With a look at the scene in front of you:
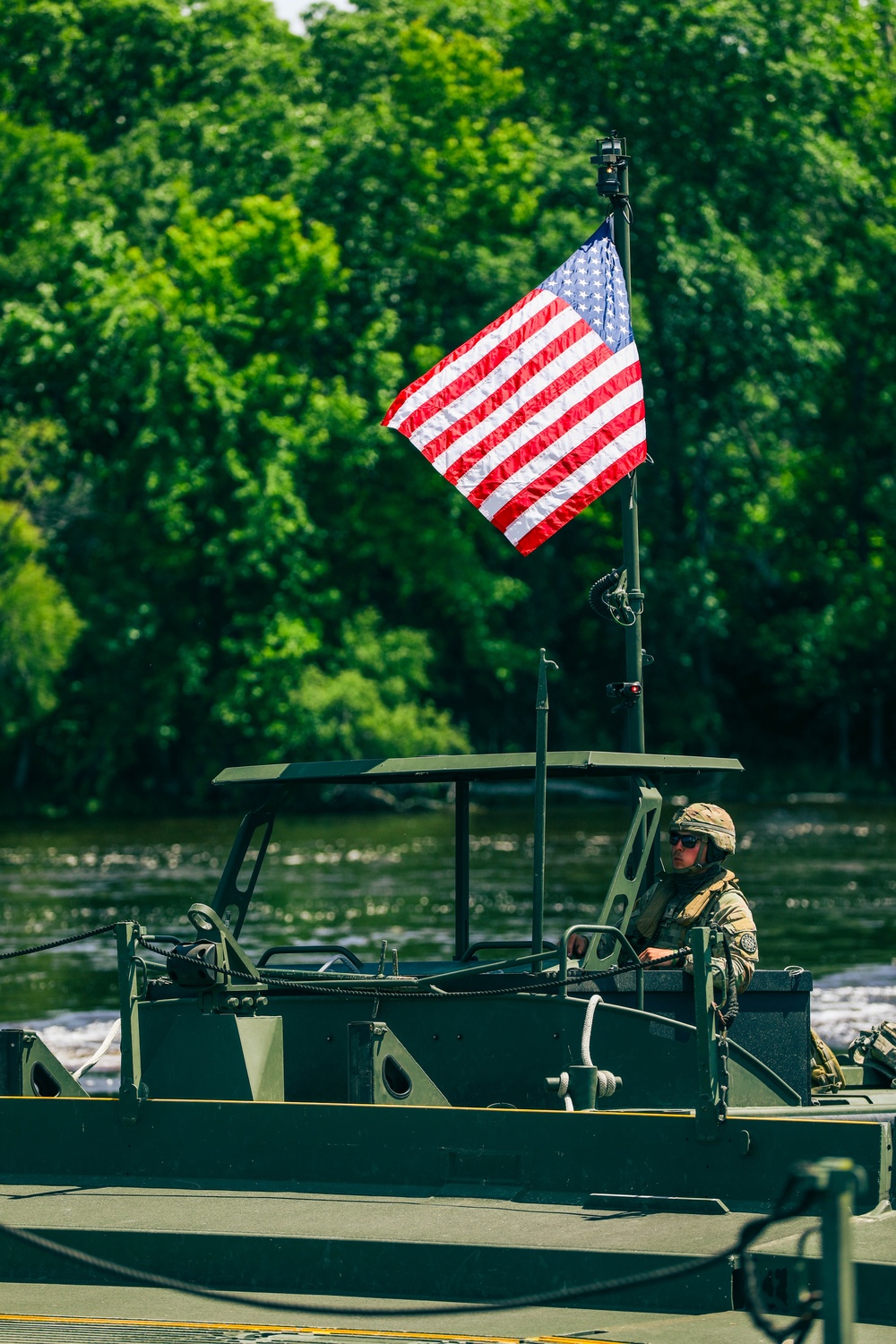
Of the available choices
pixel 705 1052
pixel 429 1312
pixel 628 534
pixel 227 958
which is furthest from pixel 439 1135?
pixel 628 534

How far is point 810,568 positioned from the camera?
5247cm

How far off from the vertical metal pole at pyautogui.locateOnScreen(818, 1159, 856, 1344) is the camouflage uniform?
11.6 ft

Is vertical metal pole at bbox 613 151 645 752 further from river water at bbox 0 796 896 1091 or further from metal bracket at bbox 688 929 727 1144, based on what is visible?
river water at bbox 0 796 896 1091

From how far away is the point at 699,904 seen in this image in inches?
358

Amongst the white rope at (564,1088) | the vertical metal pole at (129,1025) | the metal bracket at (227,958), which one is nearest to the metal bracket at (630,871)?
the white rope at (564,1088)

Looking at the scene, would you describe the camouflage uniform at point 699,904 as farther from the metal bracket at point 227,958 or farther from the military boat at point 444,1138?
the metal bracket at point 227,958

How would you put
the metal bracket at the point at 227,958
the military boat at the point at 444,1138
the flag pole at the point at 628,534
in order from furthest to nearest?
the flag pole at the point at 628,534, the metal bracket at the point at 227,958, the military boat at the point at 444,1138

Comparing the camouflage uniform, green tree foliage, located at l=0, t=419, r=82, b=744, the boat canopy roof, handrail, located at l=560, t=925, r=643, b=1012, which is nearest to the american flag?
the boat canopy roof

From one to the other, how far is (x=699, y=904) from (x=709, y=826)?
37 centimetres

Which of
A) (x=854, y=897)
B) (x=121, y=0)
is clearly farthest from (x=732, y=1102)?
(x=121, y=0)

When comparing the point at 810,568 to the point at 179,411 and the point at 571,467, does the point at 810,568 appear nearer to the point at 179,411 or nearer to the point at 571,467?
the point at 179,411

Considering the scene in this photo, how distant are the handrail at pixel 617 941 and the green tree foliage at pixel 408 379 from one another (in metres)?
37.1

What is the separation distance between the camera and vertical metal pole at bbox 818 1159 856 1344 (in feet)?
16.4

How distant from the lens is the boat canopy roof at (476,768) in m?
8.85
